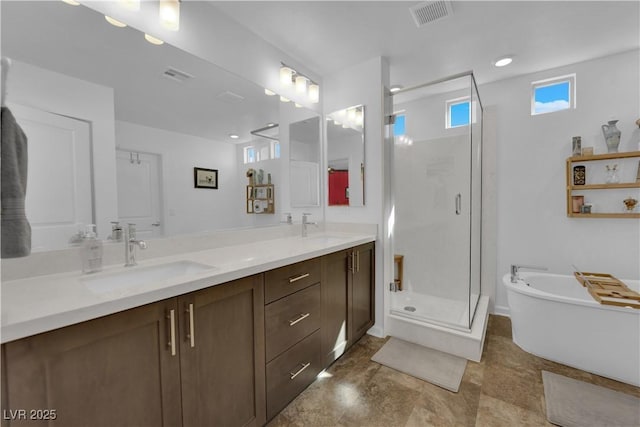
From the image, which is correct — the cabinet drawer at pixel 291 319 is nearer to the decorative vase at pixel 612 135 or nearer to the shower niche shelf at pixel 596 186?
the shower niche shelf at pixel 596 186

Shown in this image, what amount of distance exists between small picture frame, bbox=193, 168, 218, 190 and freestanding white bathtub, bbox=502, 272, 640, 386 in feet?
8.51

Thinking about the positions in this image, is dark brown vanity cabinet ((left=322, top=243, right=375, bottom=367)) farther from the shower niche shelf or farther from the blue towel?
the shower niche shelf

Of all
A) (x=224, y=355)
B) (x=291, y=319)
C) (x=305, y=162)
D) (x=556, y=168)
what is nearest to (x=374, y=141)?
(x=305, y=162)

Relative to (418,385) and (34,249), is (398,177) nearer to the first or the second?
(418,385)

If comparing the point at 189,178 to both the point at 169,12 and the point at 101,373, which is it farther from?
the point at 101,373

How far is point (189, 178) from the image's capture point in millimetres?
1705

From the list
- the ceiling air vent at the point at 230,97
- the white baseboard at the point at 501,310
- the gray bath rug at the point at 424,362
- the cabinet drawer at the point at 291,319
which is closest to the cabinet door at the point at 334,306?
the cabinet drawer at the point at 291,319

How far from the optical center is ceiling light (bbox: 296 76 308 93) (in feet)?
8.01

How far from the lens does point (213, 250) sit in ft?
5.81

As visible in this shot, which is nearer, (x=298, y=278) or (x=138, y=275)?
(x=138, y=275)

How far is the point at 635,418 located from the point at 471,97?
2390 millimetres

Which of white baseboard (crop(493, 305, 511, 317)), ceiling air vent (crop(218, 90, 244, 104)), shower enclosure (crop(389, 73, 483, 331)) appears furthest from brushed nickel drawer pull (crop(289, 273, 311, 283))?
white baseboard (crop(493, 305, 511, 317))

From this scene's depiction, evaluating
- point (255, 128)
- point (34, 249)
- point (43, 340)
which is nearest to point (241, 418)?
point (43, 340)

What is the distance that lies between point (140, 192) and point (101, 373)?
935mm
